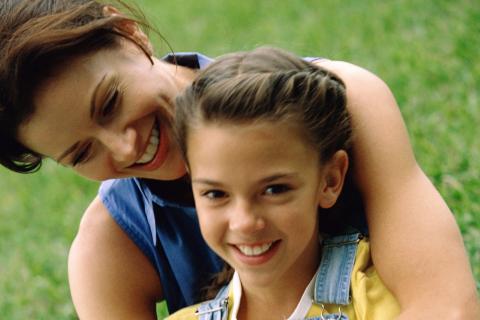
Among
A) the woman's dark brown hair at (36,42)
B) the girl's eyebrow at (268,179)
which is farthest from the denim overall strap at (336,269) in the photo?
the woman's dark brown hair at (36,42)

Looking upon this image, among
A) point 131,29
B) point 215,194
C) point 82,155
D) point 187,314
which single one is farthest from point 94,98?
point 187,314

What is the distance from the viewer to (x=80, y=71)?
2646 mm

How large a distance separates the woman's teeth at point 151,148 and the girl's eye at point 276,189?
1.74 ft

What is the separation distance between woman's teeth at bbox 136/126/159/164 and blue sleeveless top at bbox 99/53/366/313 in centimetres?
28

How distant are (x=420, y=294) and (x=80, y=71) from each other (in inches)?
44.8

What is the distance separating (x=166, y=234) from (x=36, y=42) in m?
0.83

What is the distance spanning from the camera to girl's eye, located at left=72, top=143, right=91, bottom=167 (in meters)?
2.71

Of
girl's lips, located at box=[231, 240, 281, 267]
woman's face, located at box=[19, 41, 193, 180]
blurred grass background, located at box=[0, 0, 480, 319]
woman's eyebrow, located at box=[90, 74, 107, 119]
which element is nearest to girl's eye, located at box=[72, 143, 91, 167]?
woman's face, located at box=[19, 41, 193, 180]

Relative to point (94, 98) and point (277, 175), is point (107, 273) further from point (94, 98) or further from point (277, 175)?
point (277, 175)

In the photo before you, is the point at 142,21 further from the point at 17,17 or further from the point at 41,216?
the point at 41,216

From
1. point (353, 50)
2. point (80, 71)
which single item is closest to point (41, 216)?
point (353, 50)

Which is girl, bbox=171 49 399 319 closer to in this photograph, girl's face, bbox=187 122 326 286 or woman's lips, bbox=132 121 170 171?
girl's face, bbox=187 122 326 286

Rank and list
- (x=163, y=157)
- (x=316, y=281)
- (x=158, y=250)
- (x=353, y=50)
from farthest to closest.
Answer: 1. (x=353, y=50)
2. (x=158, y=250)
3. (x=163, y=157)
4. (x=316, y=281)

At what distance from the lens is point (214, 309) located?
272 centimetres
